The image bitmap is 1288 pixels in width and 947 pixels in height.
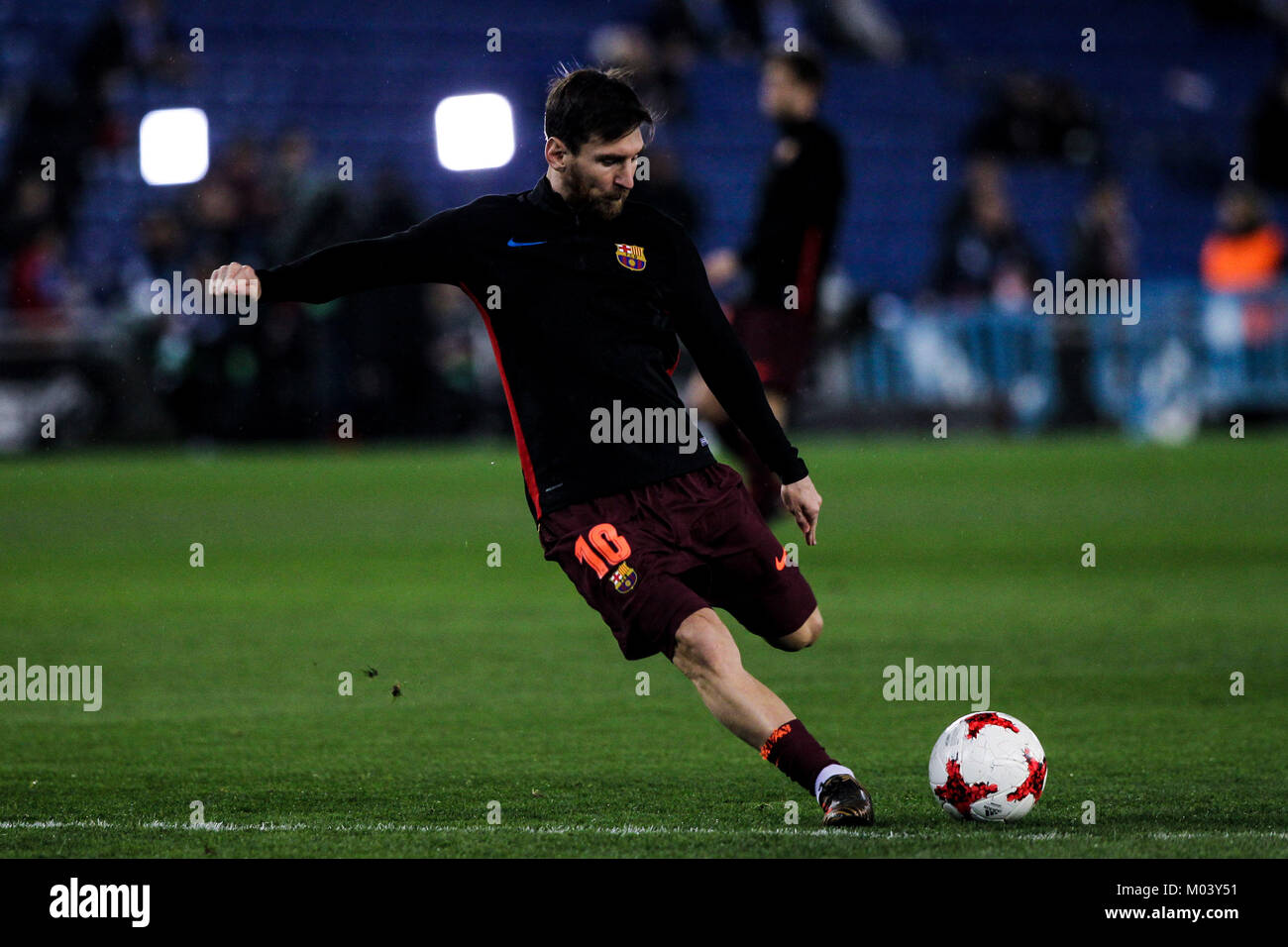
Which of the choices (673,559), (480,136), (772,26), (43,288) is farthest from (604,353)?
(772,26)

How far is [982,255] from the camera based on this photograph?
2098 centimetres

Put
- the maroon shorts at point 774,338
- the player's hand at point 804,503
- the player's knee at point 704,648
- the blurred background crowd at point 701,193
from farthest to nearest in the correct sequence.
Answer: the blurred background crowd at point 701,193
the maroon shorts at point 774,338
the player's hand at point 804,503
the player's knee at point 704,648

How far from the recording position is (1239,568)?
11.0 meters

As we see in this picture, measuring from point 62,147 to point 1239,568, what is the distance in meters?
13.5

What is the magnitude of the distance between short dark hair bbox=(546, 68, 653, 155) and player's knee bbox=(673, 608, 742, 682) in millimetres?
1246

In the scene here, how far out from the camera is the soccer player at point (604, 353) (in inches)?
199

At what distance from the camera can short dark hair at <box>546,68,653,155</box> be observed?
5016 mm

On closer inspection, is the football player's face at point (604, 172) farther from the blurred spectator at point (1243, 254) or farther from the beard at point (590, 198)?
the blurred spectator at point (1243, 254)

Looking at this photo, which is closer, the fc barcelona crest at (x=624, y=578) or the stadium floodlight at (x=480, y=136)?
the fc barcelona crest at (x=624, y=578)

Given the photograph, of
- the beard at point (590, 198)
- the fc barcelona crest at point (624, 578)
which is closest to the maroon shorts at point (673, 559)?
the fc barcelona crest at point (624, 578)

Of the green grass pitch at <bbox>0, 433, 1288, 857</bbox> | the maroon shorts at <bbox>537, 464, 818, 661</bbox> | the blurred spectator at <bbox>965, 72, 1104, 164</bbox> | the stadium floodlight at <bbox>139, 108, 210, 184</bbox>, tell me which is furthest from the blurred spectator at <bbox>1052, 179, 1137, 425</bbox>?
the maroon shorts at <bbox>537, 464, 818, 661</bbox>

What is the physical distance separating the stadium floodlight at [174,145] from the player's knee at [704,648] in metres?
2.96

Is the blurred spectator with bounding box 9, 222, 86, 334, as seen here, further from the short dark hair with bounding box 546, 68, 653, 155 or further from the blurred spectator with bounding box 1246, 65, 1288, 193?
the short dark hair with bounding box 546, 68, 653, 155
